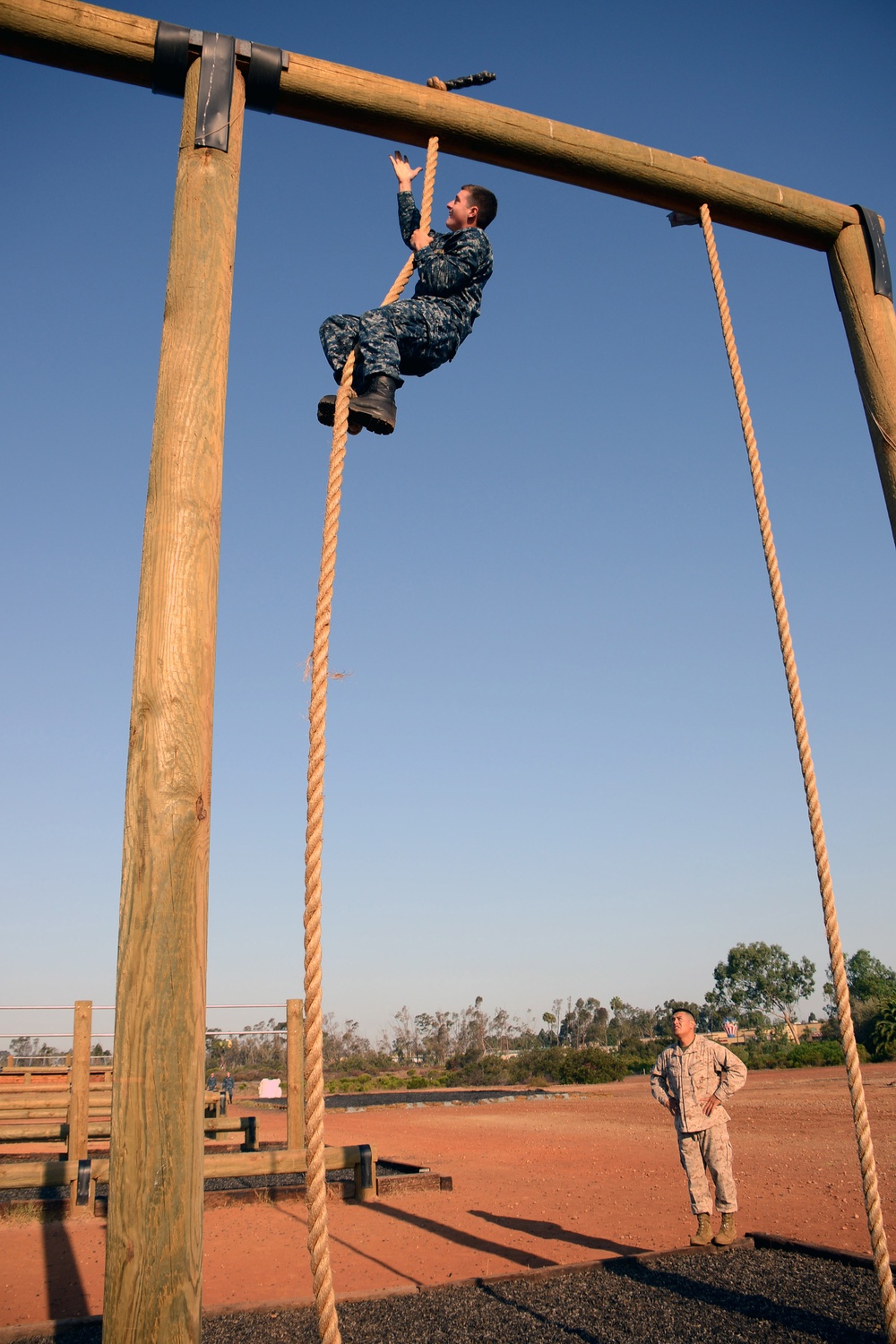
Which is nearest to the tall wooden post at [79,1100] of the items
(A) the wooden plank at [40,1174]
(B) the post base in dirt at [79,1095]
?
(B) the post base in dirt at [79,1095]

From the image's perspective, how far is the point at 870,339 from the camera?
3150 millimetres

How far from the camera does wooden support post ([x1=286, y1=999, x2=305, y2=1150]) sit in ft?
24.0

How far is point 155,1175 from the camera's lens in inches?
63.9

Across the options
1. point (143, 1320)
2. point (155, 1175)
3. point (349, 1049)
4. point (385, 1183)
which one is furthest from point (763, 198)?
point (349, 1049)

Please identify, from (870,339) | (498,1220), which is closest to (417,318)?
(870,339)

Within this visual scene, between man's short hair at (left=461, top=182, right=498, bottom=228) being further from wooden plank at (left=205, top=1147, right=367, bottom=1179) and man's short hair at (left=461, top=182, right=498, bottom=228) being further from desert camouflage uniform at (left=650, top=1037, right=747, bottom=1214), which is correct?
wooden plank at (left=205, top=1147, right=367, bottom=1179)

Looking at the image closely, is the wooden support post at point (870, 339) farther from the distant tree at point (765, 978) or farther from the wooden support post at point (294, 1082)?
the distant tree at point (765, 978)

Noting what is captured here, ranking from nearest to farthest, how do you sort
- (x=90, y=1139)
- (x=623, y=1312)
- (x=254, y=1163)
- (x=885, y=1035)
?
1. (x=623, y=1312)
2. (x=254, y=1163)
3. (x=90, y=1139)
4. (x=885, y=1035)

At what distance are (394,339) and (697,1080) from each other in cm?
454

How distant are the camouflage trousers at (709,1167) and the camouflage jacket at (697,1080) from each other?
0.06 meters

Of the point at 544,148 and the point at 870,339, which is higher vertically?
the point at 544,148

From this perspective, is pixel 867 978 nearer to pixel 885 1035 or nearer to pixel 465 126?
pixel 885 1035

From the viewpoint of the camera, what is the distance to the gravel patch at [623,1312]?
3.45m

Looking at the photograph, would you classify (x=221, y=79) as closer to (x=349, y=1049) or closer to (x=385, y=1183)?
(x=385, y=1183)
